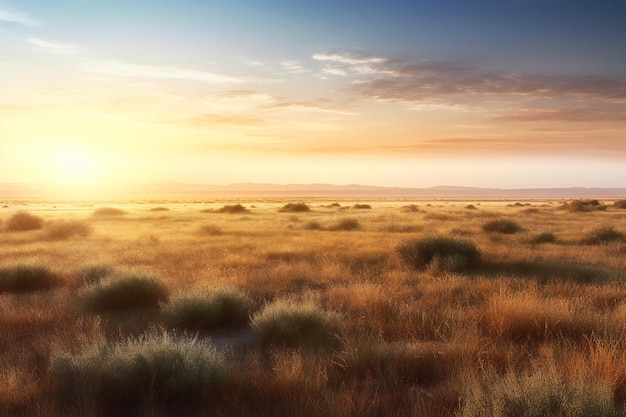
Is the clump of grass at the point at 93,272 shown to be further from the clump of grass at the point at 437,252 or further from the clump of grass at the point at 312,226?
the clump of grass at the point at 312,226

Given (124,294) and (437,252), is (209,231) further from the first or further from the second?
(124,294)

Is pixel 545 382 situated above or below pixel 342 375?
above

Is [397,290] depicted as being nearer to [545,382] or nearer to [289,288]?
[289,288]

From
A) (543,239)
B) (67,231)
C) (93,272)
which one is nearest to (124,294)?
(93,272)

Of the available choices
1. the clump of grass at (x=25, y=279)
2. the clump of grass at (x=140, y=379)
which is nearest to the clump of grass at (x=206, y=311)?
the clump of grass at (x=140, y=379)

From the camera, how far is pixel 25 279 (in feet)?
34.7

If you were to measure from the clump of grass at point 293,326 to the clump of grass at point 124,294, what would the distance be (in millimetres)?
2915

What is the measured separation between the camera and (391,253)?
15219mm

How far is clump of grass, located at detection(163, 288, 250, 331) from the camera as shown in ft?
24.7

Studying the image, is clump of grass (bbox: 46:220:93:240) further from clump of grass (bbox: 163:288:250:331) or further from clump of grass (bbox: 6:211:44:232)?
clump of grass (bbox: 163:288:250:331)

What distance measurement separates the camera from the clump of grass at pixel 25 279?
1040cm

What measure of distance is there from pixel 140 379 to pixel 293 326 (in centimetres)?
232

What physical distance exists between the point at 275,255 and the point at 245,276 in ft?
14.5

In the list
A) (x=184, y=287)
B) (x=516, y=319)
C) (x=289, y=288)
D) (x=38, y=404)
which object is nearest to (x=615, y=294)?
(x=516, y=319)
